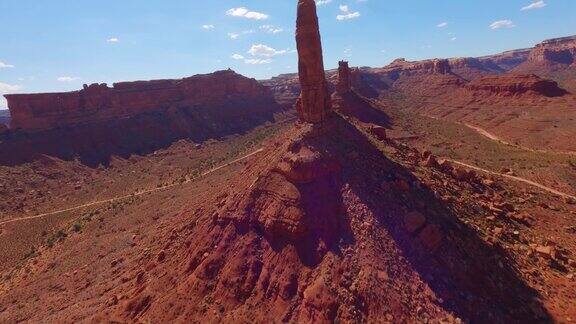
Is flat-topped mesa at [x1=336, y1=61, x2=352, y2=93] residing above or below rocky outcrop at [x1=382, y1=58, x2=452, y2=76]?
above

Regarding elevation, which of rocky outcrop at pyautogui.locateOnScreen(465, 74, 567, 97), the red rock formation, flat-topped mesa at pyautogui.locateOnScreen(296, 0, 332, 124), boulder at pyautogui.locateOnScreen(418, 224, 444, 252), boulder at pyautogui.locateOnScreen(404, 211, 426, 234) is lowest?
rocky outcrop at pyautogui.locateOnScreen(465, 74, 567, 97)

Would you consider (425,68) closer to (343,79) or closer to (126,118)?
(343,79)

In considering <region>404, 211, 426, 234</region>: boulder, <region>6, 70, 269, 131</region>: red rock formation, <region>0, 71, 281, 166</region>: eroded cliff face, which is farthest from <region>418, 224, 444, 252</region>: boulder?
<region>6, 70, 269, 131</region>: red rock formation

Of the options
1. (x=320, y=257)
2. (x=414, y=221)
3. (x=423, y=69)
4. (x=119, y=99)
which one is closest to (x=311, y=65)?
(x=414, y=221)

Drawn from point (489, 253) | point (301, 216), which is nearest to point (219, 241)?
point (301, 216)

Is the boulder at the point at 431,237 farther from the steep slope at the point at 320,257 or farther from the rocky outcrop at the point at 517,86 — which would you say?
the rocky outcrop at the point at 517,86

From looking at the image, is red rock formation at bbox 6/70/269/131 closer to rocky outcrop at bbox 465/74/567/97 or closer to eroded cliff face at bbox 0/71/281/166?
eroded cliff face at bbox 0/71/281/166

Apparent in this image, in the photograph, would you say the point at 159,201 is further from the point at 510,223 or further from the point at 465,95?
the point at 465,95
